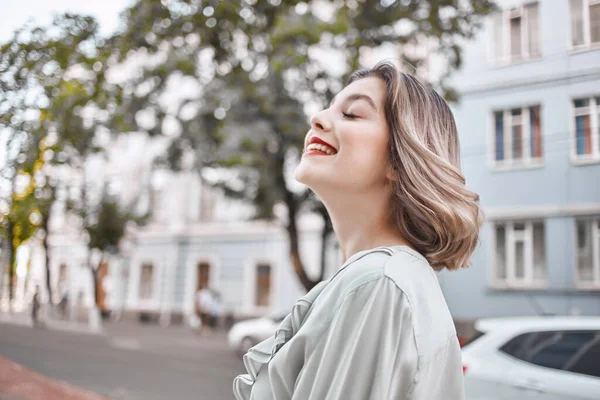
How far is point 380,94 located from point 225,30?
92.7 inches

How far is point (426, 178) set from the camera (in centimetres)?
47

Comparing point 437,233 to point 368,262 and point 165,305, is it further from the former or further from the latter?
point 165,305

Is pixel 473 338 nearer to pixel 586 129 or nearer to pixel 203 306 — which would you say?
pixel 586 129

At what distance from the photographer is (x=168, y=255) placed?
6027 mm

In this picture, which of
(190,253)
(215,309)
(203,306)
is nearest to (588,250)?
(203,306)

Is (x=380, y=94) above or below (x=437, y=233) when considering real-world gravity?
above

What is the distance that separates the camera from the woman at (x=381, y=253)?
1.17 ft

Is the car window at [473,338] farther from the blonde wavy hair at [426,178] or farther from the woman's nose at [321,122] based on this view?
the woman's nose at [321,122]

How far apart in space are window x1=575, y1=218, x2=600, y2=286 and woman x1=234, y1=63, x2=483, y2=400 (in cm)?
98

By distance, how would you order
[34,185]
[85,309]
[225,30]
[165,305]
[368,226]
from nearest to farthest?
1. [368,226]
2. [34,185]
3. [85,309]
4. [225,30]
5. [165,305]

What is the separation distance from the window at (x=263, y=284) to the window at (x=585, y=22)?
5.08m

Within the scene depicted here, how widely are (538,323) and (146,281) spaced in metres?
3.00

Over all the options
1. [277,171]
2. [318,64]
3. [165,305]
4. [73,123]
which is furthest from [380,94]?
[165,305]

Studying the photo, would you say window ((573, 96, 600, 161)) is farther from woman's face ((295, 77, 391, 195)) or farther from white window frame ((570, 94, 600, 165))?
woman's face ((295, 77, 391, 195))
